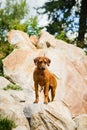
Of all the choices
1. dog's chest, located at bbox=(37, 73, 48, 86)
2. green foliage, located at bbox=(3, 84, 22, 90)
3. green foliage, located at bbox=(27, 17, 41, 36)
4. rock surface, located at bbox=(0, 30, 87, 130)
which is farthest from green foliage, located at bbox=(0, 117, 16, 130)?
green foliage, located at bbox=(27, 17, 41, 36)

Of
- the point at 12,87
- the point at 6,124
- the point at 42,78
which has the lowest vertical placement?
the point at 12,87

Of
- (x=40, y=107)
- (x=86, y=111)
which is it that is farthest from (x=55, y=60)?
(x=40, y=107)

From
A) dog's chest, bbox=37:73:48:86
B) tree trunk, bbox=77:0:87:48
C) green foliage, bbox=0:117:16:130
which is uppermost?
dog's chest, bbox=37:73:48:86

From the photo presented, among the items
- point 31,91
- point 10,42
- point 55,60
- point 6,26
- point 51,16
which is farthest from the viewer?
point 51,16

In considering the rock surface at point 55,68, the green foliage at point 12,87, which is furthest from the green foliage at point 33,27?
the green foliage at point 12,87

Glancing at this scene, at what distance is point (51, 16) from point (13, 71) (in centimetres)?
1138

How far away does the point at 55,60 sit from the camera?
66.9ft

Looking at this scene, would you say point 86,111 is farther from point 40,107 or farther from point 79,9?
point 79,9

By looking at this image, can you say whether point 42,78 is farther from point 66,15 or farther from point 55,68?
point 66,15

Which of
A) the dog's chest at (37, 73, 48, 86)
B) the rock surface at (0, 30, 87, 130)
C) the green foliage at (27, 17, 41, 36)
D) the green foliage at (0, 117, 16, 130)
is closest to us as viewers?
the green foliage at (0, 117, 16, 130)

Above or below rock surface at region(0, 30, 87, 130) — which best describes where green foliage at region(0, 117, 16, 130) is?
above

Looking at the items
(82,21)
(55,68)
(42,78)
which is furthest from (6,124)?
(82,21)

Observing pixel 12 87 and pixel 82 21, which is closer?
pixel 12 87

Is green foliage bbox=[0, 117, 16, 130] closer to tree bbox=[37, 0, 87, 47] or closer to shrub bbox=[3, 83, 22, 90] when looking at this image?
shrub bbox=[3, 83, 22, 90]
